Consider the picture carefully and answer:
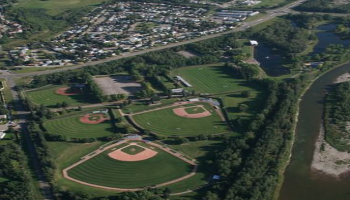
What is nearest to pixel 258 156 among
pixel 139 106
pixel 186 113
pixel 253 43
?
pixel 186 113

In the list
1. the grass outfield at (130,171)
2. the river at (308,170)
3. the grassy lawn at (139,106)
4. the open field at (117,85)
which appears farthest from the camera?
the open field at (117,85)

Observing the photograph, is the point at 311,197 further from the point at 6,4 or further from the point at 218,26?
the point at 6,4

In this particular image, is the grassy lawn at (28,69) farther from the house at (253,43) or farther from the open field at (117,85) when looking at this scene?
the house at (253,43)

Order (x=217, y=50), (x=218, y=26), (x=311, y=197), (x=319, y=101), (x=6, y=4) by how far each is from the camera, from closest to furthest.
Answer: (x=311, y=197)
(x=319, y=101)
(x=217, y=50)
(x=218, y=26)
(x=6, y=4)

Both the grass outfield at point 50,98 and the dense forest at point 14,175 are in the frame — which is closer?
the dense forest at point 14,175

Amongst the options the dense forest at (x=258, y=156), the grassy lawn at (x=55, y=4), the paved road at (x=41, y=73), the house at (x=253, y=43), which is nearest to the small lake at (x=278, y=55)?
the house at (x=253, y=43)

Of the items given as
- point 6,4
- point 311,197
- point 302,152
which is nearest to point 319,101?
point 302,152

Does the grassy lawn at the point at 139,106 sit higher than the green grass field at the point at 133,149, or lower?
higher
